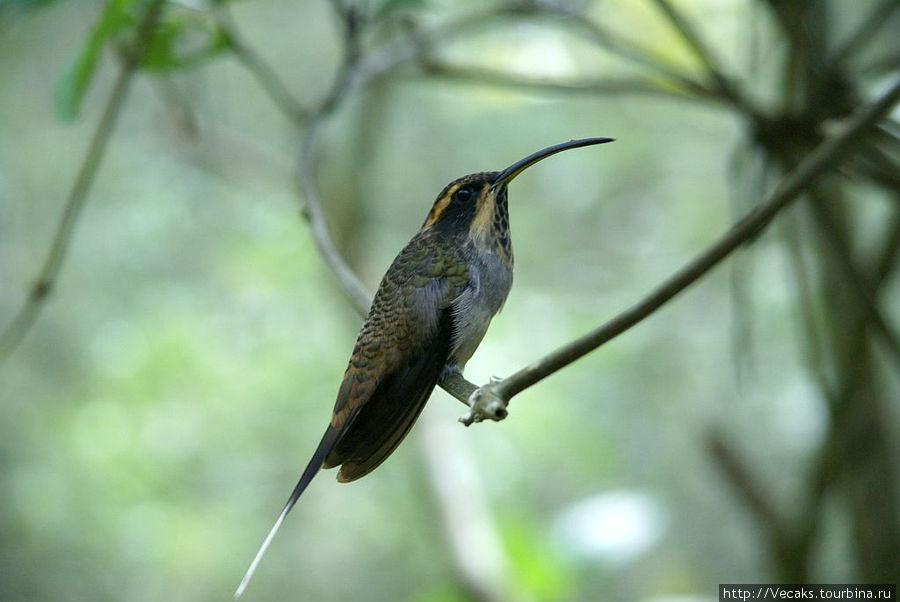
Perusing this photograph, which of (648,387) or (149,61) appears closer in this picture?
(149,61)

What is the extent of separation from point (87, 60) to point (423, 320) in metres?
1.00

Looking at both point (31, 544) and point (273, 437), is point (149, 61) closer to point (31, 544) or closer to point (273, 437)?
point (273, 437)

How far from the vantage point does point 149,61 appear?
2.49 meters

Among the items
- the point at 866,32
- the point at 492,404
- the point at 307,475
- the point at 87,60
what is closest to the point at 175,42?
the point at 87,60

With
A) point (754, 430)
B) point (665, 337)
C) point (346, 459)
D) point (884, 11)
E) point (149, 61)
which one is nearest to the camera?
point (346, 459)

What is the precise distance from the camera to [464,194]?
2.39m

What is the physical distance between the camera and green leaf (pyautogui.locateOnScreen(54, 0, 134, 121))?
6.67 feet

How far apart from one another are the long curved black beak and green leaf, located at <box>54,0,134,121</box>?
950mm

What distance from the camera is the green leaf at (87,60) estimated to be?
2033 mm

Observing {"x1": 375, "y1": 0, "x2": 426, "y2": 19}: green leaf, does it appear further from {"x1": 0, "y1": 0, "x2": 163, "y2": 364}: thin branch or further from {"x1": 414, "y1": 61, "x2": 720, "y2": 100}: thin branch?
{"x1": 0, "y1": 0, "x2": 163, "y2": 364}: thin branch

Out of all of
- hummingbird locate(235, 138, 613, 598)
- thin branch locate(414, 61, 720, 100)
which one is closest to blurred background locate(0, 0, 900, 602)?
thin branch locate(414, 61, 720, 100)

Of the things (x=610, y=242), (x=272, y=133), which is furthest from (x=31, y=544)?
(x=610, y=242)

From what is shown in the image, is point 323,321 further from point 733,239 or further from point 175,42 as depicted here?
point 733,239

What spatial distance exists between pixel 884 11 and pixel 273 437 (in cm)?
467
